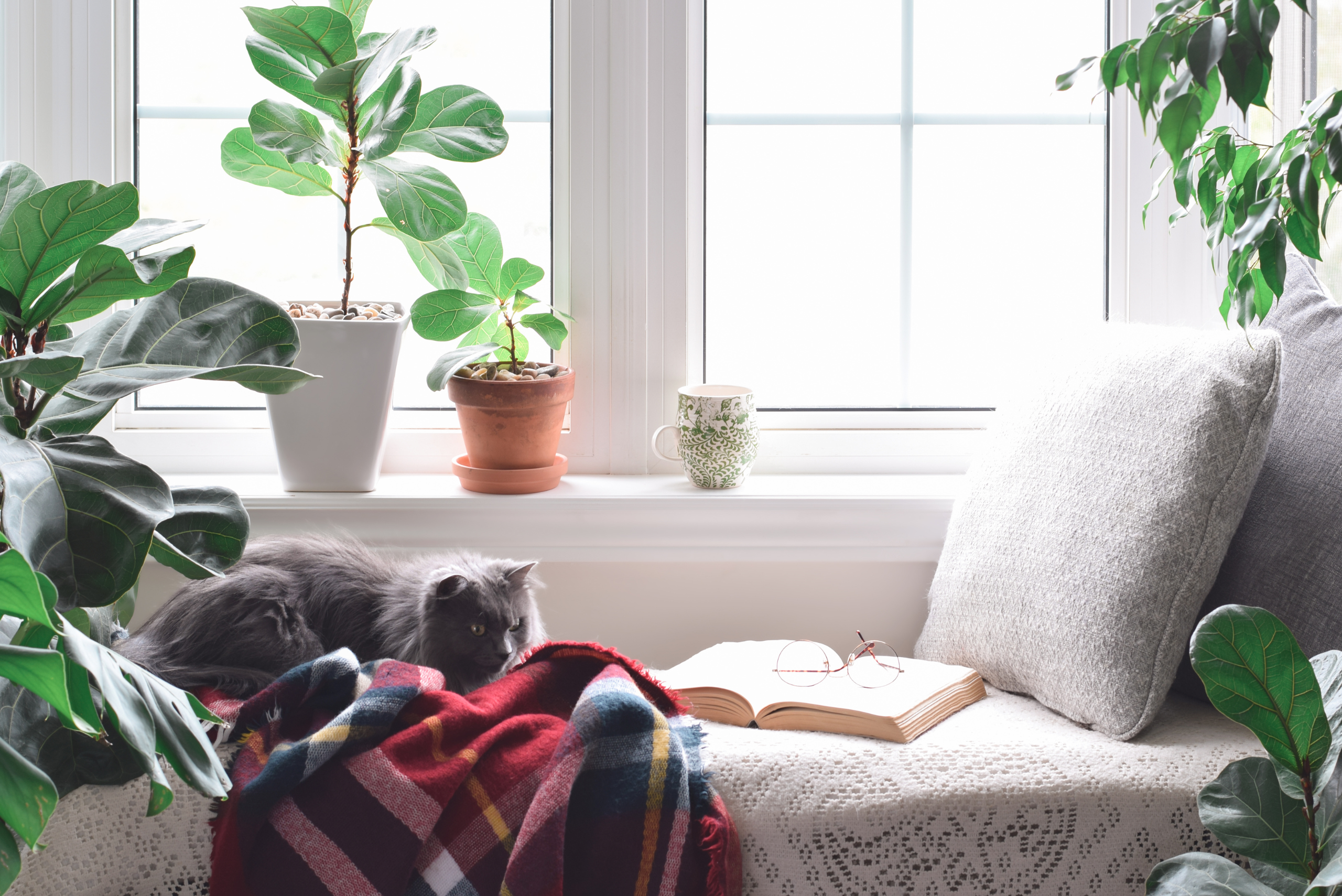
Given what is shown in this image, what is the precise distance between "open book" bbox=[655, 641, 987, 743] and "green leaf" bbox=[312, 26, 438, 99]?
0.90 m

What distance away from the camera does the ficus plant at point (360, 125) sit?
1282 millimetres

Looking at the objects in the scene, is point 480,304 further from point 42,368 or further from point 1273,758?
point 1273,758

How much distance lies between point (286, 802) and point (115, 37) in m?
1.34

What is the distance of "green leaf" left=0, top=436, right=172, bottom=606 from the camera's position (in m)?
0.63

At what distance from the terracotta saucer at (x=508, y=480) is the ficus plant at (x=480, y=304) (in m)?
0.15

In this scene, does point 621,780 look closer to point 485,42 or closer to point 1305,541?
point 1305,541

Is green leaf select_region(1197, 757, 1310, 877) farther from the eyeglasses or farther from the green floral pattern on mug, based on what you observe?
the green floral pattern on mug

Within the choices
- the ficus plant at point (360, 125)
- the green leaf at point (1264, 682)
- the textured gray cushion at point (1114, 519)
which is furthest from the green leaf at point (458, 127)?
the green leaf at point (1264, 682)

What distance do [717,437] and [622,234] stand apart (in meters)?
0.39

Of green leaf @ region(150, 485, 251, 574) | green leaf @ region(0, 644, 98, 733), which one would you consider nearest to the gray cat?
green leaf @ region(150, 485, 251, 574)

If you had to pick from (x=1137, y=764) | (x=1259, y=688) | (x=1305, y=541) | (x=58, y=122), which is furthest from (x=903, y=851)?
(x=58, y=122)

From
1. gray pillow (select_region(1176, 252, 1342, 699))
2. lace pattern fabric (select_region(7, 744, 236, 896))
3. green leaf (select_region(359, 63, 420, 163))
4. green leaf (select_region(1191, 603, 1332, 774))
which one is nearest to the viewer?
green leaf (select_region(1191, 603, 1332, 774))

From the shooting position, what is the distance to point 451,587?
1146 millimetres

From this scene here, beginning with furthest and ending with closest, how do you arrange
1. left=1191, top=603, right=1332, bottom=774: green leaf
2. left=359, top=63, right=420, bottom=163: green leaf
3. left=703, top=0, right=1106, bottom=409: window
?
left=703, top=0, right=1106, bottom=409: window, left=359, top=63, right=420, bottom=163: green leaf, left=1191, top=603, right=1332, bottom=774: green leaf
